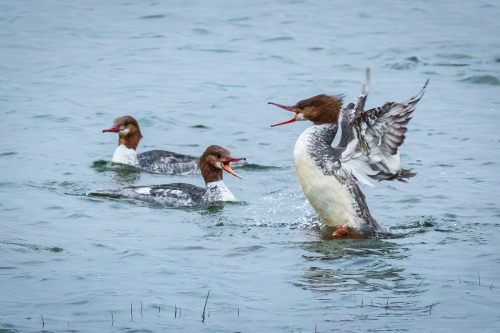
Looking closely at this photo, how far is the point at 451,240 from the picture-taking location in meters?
9.20

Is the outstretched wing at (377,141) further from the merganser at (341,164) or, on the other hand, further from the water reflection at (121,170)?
the water reflection at (121,170)

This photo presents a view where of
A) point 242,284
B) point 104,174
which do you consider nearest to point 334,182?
point 242,284

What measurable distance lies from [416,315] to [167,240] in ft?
10.1

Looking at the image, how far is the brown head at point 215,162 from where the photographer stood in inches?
447

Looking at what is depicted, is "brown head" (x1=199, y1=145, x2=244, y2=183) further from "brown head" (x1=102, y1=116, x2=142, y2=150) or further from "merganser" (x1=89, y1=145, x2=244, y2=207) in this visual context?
"brown head" (x1=102, y1=116, x2=142, y2=150)

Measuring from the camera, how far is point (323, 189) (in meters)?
9.30

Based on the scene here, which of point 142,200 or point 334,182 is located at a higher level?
point 334,182

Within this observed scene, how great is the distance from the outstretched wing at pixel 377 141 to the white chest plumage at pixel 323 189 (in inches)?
9.2

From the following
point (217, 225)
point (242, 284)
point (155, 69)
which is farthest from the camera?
point (155, 69)

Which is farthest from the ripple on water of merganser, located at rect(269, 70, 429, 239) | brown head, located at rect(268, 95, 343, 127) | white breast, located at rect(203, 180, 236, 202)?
brown head, located at rect(268, 95, 343, 127)

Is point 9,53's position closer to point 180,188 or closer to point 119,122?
point 119,122

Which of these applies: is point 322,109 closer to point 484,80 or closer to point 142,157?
point 142,157

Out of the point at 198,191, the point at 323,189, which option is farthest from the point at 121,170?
the point at 323,189

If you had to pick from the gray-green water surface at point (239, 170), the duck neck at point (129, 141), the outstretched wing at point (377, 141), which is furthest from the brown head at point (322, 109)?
the duck neck at point (129, 141)
